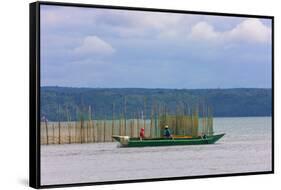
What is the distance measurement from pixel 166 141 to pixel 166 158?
20 cm

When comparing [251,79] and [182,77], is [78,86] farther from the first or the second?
[251,79]

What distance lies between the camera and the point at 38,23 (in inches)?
317

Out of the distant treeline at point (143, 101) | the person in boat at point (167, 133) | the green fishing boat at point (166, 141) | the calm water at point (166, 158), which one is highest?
the distant treeline at point (143, 101)

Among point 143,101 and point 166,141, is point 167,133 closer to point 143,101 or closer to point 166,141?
point 166,141

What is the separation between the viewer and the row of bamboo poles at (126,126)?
8305 mm

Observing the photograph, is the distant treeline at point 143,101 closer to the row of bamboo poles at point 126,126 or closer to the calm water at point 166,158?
the row of bamboo poles at point 126,126

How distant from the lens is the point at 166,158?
8836mm

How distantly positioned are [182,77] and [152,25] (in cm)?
73

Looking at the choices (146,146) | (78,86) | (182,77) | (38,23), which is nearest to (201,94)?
(182,77)

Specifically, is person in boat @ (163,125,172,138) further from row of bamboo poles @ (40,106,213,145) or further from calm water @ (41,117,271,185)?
calm water @ (41,117,271,185)

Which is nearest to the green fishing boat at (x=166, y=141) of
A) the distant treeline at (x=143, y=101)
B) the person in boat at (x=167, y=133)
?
the person in boat at (x=167, y=133)

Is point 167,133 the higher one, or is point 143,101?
point 143,101

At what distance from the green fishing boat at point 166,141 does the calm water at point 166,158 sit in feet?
0.17

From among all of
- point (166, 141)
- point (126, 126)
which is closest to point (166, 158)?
point (166, 141)
